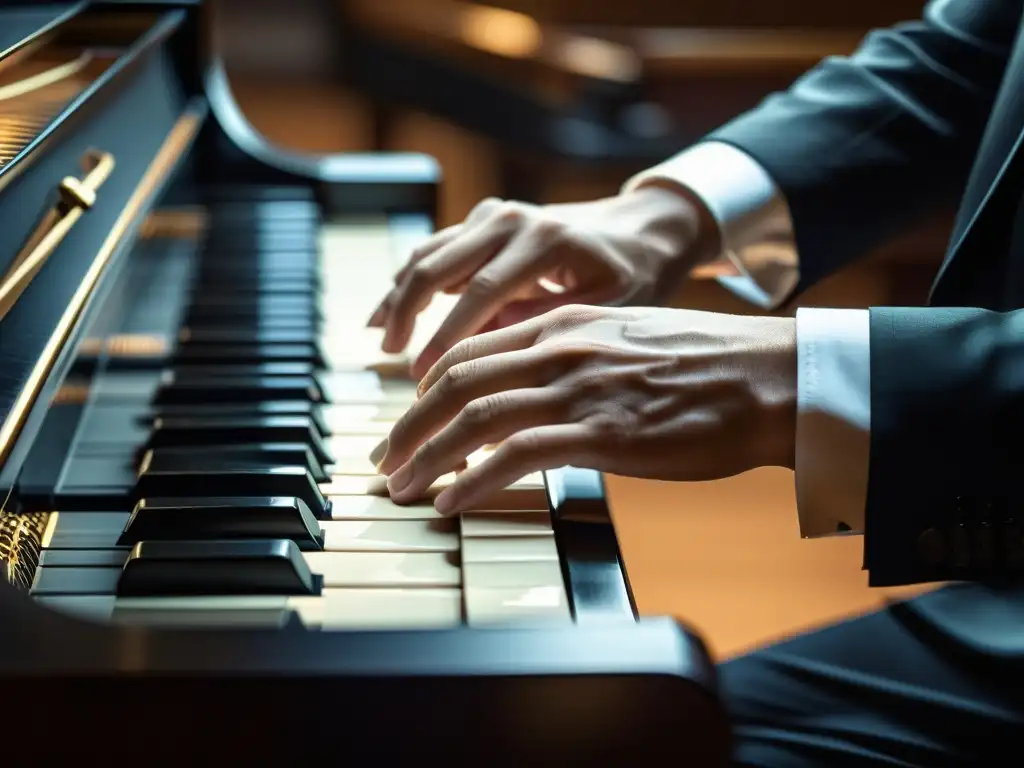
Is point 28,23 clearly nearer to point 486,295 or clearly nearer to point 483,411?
point 486,295

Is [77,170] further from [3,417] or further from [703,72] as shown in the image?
[703,72]

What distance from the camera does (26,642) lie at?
0.53 m

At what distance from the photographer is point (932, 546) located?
78cm

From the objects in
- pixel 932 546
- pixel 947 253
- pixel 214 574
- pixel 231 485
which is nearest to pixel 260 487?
pixel 231 485

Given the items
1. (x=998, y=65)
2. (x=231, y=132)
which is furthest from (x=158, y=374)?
(x=998, y=65)

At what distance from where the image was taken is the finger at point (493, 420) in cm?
75

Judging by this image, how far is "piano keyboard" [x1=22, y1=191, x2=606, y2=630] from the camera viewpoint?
68 cm

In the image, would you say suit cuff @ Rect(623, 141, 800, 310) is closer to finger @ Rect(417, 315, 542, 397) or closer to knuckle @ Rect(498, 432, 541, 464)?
finger @ Rect(417, 315, 542, 397)

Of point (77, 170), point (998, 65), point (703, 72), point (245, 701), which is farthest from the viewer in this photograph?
point (703, 72)

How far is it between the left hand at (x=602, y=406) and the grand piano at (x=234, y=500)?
0.16ft

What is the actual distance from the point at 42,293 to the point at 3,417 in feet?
0.54

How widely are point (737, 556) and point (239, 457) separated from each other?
1.60m

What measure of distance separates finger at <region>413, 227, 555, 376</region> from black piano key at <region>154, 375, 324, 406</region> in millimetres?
100

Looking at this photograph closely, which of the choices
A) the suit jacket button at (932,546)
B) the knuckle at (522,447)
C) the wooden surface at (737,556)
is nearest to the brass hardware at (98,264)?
the knuckle at (522,447)
